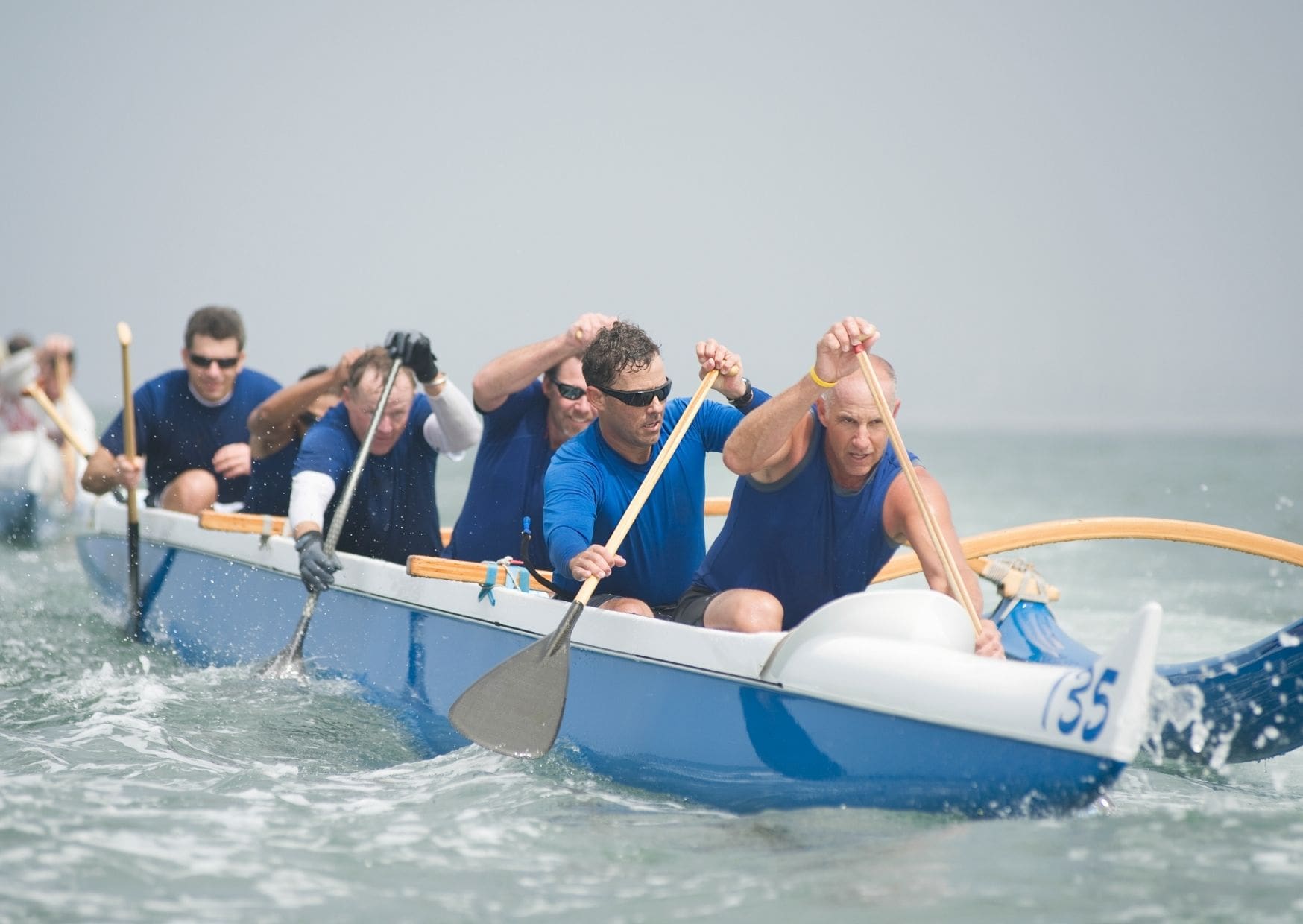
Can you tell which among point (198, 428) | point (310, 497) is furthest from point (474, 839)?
point (198, 428)

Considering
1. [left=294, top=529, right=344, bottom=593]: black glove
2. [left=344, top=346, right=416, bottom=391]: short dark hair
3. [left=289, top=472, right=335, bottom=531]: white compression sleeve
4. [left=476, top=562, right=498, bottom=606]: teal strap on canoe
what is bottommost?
[left=294, top=529, right=344, bottom=593]: black glove

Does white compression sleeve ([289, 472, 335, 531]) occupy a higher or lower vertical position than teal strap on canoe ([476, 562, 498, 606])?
higher

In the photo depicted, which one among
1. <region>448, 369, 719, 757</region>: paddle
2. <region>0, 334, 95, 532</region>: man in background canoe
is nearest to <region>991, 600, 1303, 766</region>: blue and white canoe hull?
<region>448, 369, 719, 757</region>: paddle

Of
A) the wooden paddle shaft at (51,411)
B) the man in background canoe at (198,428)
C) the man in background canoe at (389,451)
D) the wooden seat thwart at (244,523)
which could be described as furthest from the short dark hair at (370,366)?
the wooden paddle shaft at (51,411)

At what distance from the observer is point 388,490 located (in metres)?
4.89

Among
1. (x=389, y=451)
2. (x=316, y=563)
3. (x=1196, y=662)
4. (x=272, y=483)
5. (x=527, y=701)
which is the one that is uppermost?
(x=389, y=451)

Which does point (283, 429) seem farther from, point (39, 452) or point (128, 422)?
point (39, 452)

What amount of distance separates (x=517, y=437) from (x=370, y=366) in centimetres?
64

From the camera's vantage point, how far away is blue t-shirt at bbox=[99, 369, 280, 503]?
18.9 feet

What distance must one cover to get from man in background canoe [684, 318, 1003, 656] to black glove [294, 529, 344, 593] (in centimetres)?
131

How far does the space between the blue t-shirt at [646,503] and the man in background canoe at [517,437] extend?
1.90 ft

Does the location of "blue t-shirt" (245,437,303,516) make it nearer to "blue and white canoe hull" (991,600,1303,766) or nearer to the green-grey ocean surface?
the green-grey ocean surface

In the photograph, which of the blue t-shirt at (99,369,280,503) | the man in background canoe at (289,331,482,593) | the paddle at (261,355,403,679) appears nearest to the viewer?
the paddle at (261,355,403,679)

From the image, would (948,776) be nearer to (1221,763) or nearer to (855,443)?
(855,443)
